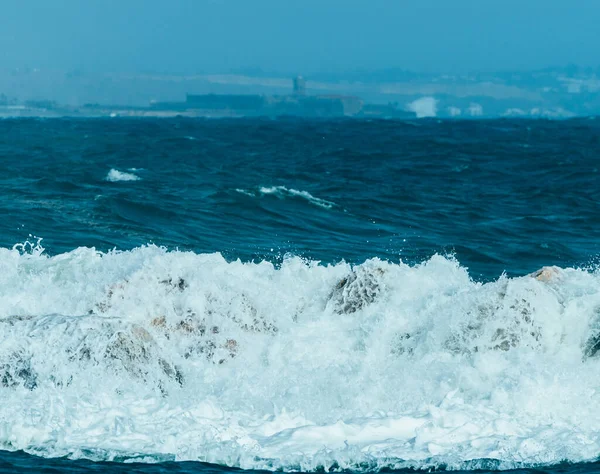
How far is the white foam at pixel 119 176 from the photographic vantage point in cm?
4144

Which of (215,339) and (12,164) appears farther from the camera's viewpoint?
(12,164)

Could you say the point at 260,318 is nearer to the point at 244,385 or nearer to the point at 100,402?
the point at 244,385

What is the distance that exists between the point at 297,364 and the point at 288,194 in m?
22.0

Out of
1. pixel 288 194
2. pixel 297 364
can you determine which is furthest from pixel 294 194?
pixel 297 364

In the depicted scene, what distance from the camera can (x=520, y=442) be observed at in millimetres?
12266

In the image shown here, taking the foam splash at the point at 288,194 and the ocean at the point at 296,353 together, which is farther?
the foam splash at the point at 288,194

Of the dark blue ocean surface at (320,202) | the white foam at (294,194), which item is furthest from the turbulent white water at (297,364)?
the white foam at (294,194)

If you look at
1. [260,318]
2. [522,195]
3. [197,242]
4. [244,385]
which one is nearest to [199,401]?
[244,385]

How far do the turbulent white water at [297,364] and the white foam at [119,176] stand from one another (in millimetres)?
22341

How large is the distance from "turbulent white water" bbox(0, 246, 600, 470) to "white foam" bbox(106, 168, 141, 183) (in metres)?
22.3

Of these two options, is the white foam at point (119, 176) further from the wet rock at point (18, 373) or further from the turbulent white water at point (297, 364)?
the wet rock at point (18, 373)

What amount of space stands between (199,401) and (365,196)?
2414 centimetres

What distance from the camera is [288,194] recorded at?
37.2m

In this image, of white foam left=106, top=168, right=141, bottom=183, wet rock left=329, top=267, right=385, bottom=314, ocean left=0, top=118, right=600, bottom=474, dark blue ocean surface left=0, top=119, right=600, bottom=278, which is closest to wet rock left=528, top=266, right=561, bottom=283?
ocean left=0, top=118, right=600, bottom=474
